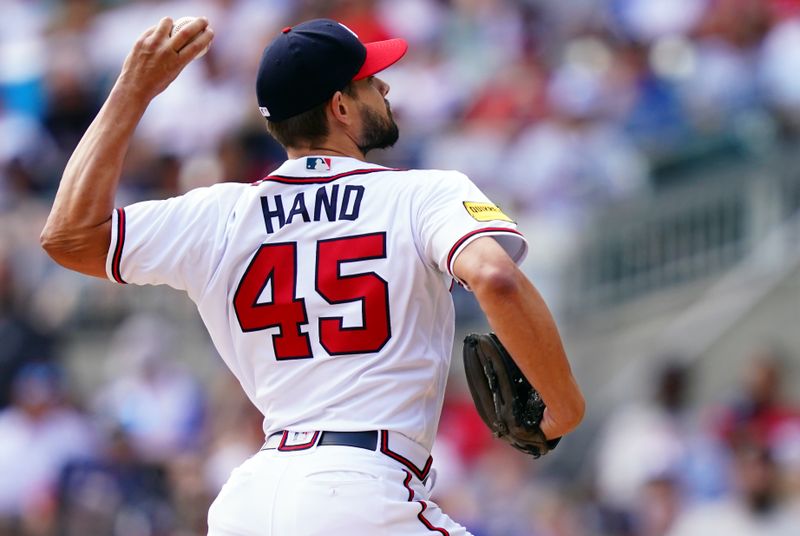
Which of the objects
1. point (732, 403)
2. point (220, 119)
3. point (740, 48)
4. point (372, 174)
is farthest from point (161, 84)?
point (220, 119)

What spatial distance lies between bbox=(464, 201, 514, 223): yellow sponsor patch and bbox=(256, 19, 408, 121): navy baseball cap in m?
0.54

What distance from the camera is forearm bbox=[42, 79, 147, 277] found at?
3781 millimetres

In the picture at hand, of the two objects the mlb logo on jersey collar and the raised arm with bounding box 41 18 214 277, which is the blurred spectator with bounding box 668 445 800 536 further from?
the raised arm with bounding box 41 18 214 277

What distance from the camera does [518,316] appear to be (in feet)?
11.1

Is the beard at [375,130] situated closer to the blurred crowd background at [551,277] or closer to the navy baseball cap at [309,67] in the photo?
the navy baseball cap at [309,67]

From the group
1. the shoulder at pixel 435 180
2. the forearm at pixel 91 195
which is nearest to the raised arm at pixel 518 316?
the shoulder at pixel 435 180

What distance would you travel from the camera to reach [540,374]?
3.42 m

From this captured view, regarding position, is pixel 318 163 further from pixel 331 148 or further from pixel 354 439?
pixel 354 439

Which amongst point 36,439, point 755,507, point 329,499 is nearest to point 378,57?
point 329,499

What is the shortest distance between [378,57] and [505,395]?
3.21 feet

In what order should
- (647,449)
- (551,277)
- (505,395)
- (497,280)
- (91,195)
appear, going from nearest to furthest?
(497,280), (505,395), (91,195), (647,449), (551,277)

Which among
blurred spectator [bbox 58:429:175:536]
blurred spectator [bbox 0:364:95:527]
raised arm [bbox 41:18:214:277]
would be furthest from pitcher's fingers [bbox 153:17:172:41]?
blurred spectator [bbox 0:364:95:527]

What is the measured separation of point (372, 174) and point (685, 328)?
22.2ft

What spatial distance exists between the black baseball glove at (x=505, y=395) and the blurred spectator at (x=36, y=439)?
705 centimetres
